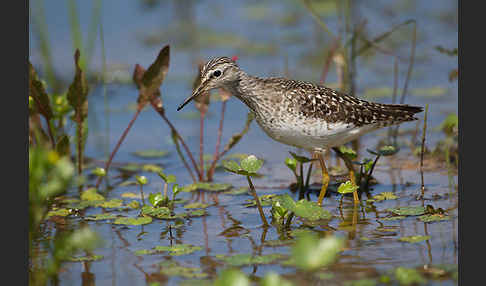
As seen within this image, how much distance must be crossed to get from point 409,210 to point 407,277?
6.29 ft

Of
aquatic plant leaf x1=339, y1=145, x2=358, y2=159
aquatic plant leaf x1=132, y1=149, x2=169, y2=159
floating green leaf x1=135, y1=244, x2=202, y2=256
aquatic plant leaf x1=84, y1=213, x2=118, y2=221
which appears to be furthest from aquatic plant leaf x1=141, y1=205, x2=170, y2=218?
aquatic plant leaf x1=132, y1=149, x2=169, y2=159

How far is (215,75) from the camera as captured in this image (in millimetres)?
8148

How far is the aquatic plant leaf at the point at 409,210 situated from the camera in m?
7.38

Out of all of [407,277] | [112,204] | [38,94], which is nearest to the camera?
[407,277]

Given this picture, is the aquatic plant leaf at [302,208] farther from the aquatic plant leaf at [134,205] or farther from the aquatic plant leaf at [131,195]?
the aquatic plant leaf at [131,195]

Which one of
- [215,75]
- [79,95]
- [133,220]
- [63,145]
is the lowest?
[133,220]

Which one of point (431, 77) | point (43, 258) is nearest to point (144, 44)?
point (431, 77)

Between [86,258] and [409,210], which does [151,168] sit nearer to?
[86,258]

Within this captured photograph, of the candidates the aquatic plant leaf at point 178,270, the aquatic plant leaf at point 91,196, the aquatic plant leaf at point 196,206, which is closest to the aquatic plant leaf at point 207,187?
the aquatic plant leaf at point 196,206

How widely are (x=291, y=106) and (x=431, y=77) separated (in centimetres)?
571

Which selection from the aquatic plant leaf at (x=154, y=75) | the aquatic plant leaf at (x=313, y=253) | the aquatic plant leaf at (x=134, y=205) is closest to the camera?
the aquatic plant leaf at (x=313, y=253)

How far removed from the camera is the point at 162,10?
16.9 meters

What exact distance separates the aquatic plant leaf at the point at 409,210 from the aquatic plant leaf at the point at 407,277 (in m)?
1.76

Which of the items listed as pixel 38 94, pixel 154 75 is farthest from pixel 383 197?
pixel 38 94
